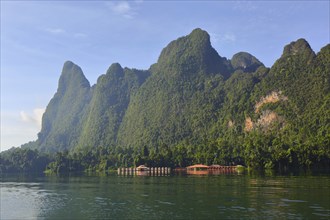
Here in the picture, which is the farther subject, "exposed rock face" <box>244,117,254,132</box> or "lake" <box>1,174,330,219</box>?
"exposed rock face" <box>244,117,254,132</box>

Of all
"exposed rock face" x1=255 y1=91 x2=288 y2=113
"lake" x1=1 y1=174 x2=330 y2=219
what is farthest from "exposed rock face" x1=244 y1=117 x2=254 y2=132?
"lake" x1=1 y1=174 x2=330 y2=219

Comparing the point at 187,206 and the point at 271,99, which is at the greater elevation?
the point at 271,99

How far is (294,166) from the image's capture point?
10306 centimetres

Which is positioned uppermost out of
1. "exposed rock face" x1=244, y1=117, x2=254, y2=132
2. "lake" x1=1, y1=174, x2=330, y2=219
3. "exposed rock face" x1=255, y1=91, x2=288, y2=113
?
"exposed rock face" x1=255, y1=91, x2=288, y2=113

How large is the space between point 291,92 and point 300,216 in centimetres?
15282

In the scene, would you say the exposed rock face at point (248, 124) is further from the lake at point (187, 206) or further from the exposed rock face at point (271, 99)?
the lake at point (187, 206)

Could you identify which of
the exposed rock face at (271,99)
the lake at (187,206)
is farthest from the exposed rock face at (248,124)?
the lake at (187,206)

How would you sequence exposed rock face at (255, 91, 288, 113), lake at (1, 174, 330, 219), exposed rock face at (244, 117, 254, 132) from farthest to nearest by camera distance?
1. exposed rock face at (244, 117, 254, 132)
2. exposed rock face at (255, 91, 288, 113)
3. lake at (1, 174, 330, 219)

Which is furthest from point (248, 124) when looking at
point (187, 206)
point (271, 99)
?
point (187, 206)

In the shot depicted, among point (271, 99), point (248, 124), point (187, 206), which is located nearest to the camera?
point (187, 206)

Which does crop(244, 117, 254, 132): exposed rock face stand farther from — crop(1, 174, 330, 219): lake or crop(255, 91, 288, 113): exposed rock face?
crop(1, 174, 330, 219): lake

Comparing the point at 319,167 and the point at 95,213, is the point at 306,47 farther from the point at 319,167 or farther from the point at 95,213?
the point at 95,213

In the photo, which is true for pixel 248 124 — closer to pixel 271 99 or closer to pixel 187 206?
pixel 271 99

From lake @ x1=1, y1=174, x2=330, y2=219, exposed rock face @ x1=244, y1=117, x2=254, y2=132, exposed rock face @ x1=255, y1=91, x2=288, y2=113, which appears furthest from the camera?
exposed rock face @ x1=244, y1=117, x2=254, y2=132
